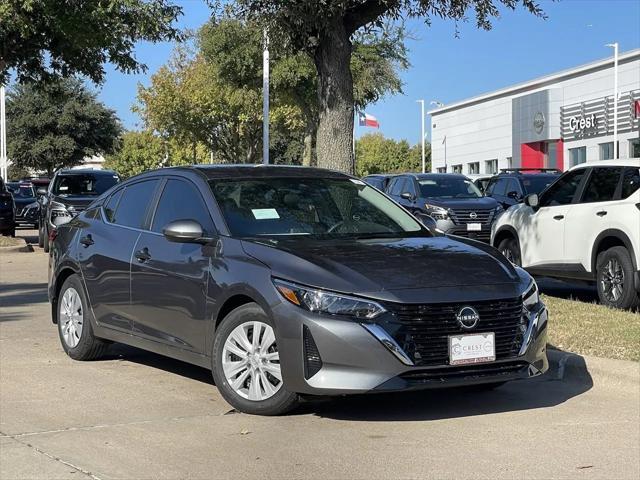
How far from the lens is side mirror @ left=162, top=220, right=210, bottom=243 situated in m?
6.57

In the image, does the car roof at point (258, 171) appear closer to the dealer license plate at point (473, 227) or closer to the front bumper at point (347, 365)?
the front bumper at point (347, 365)

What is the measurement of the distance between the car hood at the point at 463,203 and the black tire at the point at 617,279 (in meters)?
8.33

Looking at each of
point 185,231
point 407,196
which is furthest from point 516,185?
point 185,231

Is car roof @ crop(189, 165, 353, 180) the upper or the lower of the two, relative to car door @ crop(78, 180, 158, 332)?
upper

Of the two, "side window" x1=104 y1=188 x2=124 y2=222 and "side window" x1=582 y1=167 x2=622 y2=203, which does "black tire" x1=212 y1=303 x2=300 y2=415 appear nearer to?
"side window" x1=104 y1=188 x2=124 y2=222

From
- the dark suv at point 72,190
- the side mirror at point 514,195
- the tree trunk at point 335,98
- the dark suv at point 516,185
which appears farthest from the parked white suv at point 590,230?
the dark suv at point 72,190

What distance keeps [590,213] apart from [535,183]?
10.7 metres

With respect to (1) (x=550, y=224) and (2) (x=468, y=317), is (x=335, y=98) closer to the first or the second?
(1) (x=550, y=224)

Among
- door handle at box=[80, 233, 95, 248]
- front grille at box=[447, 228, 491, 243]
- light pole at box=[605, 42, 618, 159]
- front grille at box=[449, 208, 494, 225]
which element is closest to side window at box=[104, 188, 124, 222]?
door handle at box=[80, 233, 95, 248]

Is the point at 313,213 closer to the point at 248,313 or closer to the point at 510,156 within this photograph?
the point at 248,313

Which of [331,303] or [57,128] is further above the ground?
[57,128]

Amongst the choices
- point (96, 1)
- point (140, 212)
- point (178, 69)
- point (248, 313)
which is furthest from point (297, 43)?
point (178, 69)

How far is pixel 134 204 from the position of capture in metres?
7.84

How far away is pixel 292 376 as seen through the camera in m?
5.82
